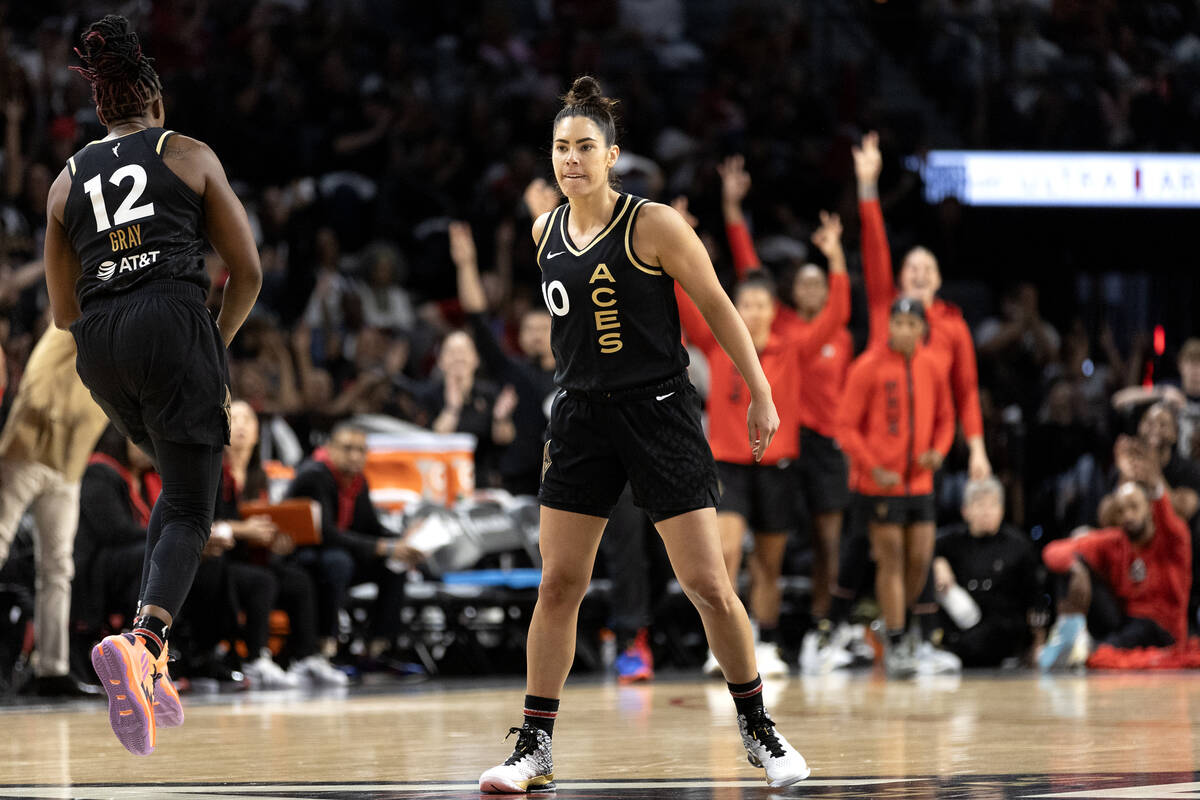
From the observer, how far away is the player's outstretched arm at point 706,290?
174 inches

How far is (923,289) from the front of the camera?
382 inches

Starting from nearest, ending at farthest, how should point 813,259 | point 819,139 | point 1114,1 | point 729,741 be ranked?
point 729,741 < point 813,259 < point 819,139 < point 1114,1

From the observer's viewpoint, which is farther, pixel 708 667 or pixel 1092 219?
pixel 1092 219

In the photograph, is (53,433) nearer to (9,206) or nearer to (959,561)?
(9,206)

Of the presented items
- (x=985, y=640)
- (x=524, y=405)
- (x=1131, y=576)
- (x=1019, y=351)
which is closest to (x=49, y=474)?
(x=524, y=405)

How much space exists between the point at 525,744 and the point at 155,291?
152 cm

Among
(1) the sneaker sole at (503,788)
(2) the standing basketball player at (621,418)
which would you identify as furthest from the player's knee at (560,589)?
(1) the sneaker sole at (503,788)

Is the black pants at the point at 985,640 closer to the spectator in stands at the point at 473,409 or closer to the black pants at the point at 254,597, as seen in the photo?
the spectator in stands at the point at 473,409

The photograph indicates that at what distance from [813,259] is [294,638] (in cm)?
660

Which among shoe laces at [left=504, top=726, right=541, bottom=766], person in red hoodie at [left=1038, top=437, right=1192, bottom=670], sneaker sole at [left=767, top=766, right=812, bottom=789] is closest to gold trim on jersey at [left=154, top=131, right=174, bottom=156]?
shoe laces at [left=504, top=726, right=541, bottom=766]

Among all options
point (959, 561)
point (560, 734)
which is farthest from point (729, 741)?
point (959, 561)

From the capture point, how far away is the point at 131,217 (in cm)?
464

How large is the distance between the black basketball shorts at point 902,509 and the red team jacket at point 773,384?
1.66ft

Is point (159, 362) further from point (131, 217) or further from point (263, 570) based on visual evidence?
point (263, 570)
